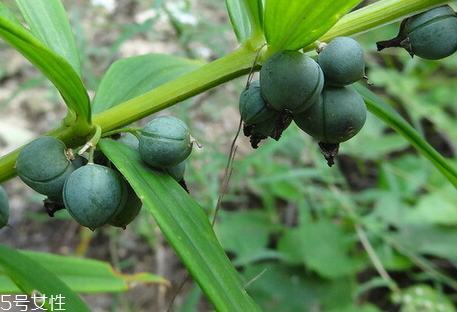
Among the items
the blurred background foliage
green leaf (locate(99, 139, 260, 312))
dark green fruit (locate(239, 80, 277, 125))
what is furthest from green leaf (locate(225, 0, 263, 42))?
the blurred background foliage

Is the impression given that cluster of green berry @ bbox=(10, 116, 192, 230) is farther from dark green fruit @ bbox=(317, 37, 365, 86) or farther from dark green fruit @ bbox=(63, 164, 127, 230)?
dark green fruit @ bbox=(317, 37, 365, 86)

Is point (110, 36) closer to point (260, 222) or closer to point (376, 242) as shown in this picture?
point (260, 222)

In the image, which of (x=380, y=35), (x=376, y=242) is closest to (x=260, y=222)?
(x=376, y=242)

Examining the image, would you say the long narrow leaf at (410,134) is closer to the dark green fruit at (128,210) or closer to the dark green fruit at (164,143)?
the dark green fruit at (164,143)

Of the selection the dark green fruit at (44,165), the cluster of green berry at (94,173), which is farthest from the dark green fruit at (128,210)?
the dark green fruit at (44,165)

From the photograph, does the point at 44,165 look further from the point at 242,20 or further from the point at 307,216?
the point at 307,216
